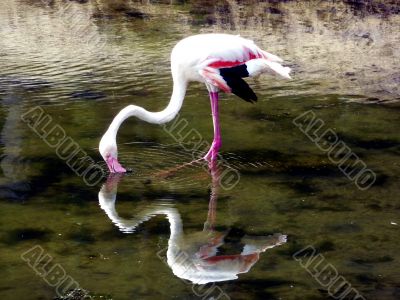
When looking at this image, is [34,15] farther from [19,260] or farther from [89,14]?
[19,260]

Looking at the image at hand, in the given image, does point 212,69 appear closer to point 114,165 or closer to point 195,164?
point 195,164

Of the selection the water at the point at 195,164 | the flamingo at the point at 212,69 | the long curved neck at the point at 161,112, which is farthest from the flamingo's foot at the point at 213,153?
the long curved neck at the point at 161,112

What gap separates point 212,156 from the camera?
29.3ft

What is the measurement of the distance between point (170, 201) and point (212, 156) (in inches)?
40.6

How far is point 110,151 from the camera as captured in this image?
27.3 feet

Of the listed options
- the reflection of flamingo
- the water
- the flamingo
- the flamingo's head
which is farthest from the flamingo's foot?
the flamingo's head

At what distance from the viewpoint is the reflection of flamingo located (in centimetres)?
686

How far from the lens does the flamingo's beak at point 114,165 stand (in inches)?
330

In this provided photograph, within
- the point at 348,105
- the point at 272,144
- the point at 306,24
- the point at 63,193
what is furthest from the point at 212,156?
the point at 306,24

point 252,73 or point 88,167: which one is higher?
point 252,73

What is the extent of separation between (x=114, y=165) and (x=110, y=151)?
152mm

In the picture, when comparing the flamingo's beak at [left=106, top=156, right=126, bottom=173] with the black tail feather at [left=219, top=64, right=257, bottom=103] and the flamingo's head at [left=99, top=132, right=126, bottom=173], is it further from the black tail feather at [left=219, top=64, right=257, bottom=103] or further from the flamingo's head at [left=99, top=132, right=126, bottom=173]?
the black tail feather at [left=219, top=64, right=257, bottom=103]

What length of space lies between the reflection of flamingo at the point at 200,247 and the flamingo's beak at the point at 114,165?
0.98 feet

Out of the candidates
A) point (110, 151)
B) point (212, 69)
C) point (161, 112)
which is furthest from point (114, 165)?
point (212, 69)
